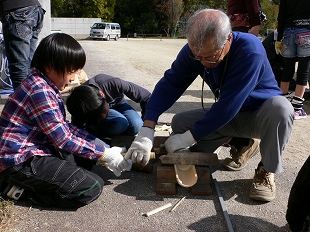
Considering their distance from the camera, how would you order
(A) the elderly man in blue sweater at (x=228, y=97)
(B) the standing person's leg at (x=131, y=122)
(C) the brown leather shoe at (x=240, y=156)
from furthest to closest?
(B) the standing person's leg at (x=131, y=122), (C) the brown leather shoe at (x=240, y=156), (A) the elderly man in blue sweater at (x=228, y=97)

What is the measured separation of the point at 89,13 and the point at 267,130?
1585 inches

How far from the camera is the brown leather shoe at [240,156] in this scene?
2.89m

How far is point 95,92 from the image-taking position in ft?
8.95

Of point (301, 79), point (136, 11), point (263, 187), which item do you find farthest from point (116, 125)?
point (136, 11)

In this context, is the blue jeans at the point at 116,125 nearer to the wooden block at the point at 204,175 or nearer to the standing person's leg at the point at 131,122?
the standing person's leg at the point at 131,122

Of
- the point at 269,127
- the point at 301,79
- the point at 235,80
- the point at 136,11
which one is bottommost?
the point at 136,11

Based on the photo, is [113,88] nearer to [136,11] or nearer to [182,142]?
[182,142]

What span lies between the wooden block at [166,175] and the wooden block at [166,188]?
0.10 ft

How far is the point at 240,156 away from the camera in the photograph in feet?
9.53

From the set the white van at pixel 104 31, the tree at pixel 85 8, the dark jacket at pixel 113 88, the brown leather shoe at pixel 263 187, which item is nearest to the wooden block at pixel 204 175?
the brown leather shoe at pixel 263 187

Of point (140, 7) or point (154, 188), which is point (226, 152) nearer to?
point (154, 188)

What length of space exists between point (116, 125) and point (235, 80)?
121 cm

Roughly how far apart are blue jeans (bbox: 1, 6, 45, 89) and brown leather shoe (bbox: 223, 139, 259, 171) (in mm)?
2215

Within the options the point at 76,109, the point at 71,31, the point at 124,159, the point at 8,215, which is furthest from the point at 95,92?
the point at 71,31
